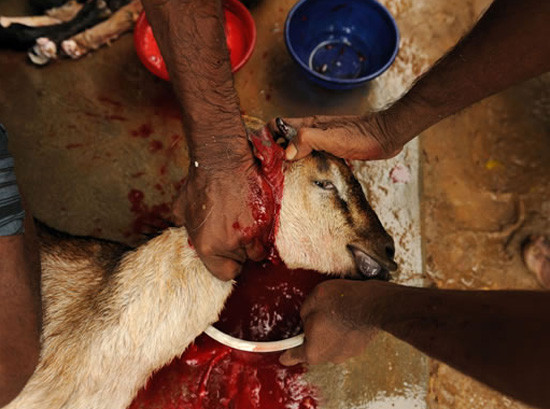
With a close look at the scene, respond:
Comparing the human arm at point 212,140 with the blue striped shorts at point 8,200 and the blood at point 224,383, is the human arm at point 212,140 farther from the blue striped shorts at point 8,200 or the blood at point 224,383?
the blood at point 224,383

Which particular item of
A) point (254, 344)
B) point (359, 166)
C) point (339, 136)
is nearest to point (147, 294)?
point (254, 344)

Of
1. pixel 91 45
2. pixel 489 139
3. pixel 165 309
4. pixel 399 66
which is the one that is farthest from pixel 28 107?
pixel 489 139

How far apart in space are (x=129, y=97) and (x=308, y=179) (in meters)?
1.74

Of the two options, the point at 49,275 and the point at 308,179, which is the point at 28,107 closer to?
Answer: the point at 49,275

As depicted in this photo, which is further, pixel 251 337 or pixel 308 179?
pixel 251 337

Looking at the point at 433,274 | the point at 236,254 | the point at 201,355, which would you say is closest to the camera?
the point at 236,254

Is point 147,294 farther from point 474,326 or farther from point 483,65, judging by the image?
point 483,65

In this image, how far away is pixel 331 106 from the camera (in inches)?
134

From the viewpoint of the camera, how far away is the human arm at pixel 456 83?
5.85 feet

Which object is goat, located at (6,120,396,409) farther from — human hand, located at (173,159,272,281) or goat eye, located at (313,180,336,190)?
human hand, located at (173,159,272,281)

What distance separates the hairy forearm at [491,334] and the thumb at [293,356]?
0.93 metres

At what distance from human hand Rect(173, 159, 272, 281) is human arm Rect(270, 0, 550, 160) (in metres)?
0.25

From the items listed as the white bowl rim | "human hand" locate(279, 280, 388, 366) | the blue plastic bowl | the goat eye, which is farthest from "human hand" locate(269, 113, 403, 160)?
the blue plastic bowl

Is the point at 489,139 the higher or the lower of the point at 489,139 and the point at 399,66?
the lower
